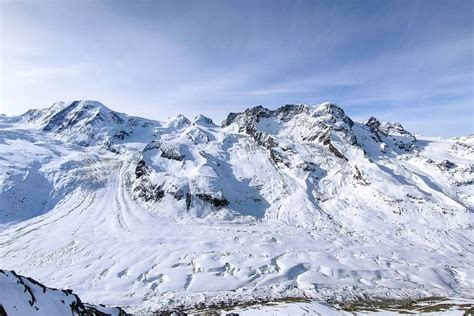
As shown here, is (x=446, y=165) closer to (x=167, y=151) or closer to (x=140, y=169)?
(x=167, y=151)

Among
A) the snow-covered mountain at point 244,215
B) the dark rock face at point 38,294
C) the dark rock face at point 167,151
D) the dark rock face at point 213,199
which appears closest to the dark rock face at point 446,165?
the snow-covered mountain at point 244,215

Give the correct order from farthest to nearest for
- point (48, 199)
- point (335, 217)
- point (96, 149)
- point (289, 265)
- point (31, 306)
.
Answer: point (96, 149) → point (48, 199) → point (335, 217) → point (289, 265) → point (31, 306)

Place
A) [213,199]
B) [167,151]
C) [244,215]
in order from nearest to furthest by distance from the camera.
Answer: [244,215], [213,199], [167,151]

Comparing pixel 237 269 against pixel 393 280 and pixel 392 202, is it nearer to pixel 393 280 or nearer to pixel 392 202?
pixel 393 280

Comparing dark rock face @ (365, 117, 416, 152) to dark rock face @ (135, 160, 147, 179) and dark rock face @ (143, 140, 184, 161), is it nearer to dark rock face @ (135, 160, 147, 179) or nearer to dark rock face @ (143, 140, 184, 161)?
dark rock face @ (143, 140, 184, 161)

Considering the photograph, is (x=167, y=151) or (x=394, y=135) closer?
(x=167, y=151)

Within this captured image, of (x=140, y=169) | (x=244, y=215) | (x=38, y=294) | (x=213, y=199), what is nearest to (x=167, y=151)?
(x=140, y=169)

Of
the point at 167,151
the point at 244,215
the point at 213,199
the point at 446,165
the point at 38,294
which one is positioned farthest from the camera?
the point at 167,151

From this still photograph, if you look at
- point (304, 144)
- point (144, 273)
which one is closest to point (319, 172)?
point (304, 144)
